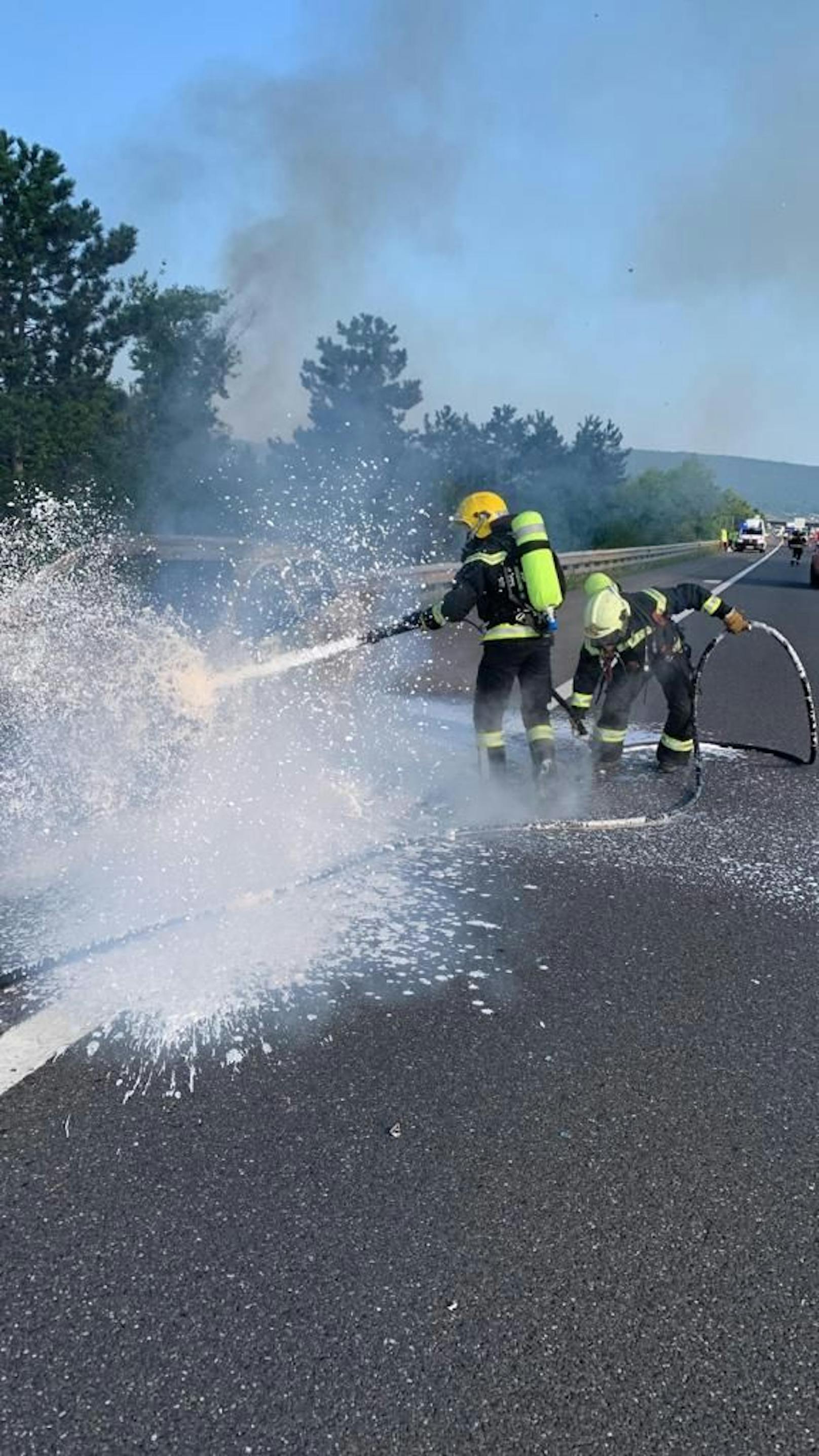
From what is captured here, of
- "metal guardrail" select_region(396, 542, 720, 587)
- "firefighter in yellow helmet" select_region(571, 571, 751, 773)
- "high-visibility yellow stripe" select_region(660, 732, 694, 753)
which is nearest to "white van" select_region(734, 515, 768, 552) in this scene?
"metal guardrail" select_region(396, 542, 720, 587)

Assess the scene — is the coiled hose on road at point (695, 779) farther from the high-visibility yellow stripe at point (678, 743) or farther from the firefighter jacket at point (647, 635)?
the firefighter jacket at point (647, 635)

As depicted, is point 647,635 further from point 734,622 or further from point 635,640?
point 734,622

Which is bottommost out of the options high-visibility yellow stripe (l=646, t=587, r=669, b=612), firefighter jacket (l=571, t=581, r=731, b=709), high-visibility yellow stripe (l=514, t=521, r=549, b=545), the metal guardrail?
the metal guardrail

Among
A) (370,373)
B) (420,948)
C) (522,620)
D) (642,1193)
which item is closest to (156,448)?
(370,373)

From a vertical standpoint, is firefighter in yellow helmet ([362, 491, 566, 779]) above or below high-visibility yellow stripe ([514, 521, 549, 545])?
below

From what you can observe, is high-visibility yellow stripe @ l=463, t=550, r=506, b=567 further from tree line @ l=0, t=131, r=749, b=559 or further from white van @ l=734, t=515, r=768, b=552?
white van @ l=734, t=515, r=768, b=552

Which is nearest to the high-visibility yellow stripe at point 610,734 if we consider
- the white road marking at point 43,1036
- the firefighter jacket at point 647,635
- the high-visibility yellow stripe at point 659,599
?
the firefighter jacket at point 647,635

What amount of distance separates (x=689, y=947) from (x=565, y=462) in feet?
127

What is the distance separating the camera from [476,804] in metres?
6.02

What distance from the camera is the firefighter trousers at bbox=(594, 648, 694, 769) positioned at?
6977mm

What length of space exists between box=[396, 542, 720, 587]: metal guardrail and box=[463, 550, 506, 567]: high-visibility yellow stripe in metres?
7.34

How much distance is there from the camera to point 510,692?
260 inches

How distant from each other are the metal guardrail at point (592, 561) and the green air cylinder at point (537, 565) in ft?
24.4

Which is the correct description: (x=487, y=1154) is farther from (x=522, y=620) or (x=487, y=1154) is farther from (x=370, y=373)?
(x=370, y=373)
